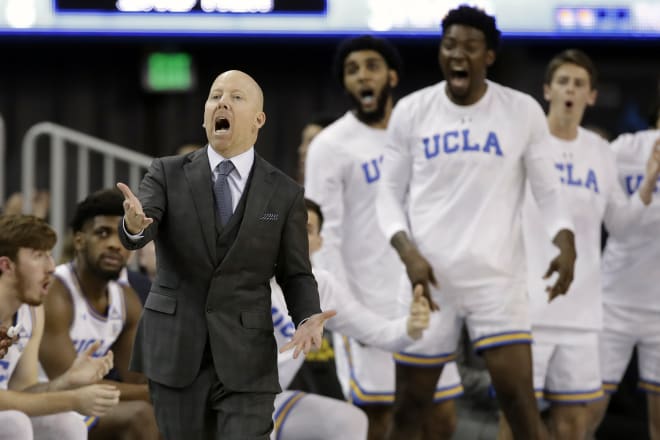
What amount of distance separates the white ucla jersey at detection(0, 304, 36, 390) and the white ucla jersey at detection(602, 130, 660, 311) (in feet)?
9.74

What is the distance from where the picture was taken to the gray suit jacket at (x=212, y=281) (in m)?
3.59

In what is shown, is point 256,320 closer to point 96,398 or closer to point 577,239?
point 96,398

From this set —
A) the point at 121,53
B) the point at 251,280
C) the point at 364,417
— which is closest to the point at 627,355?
the point at 364,417

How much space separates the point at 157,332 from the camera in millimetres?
3633

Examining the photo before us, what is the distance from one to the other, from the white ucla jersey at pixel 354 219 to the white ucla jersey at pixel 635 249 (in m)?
1.16

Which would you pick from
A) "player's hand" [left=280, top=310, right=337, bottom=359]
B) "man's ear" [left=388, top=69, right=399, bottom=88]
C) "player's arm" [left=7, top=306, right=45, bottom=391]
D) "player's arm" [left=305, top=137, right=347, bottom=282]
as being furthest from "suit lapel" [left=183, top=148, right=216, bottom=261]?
"man's ear" [left=388, top=69, right=399, bottom=88]

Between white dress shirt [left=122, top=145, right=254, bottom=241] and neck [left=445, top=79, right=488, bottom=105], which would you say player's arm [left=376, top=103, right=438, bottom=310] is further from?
white dress shirt [left=122, top=145, right=254, bottom=241]

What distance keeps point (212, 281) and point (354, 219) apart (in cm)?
261

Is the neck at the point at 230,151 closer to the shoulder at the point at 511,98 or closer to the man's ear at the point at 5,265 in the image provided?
the man's ear at the point at 5,265

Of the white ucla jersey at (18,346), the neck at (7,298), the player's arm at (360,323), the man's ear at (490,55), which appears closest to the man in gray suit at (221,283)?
the neck at (7,298)

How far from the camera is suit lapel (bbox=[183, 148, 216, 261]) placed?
359cm

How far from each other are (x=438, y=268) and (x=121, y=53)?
5.37 m

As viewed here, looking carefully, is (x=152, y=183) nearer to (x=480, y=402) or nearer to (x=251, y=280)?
(x=251, y=280)

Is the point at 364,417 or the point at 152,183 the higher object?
the point at 152,183
